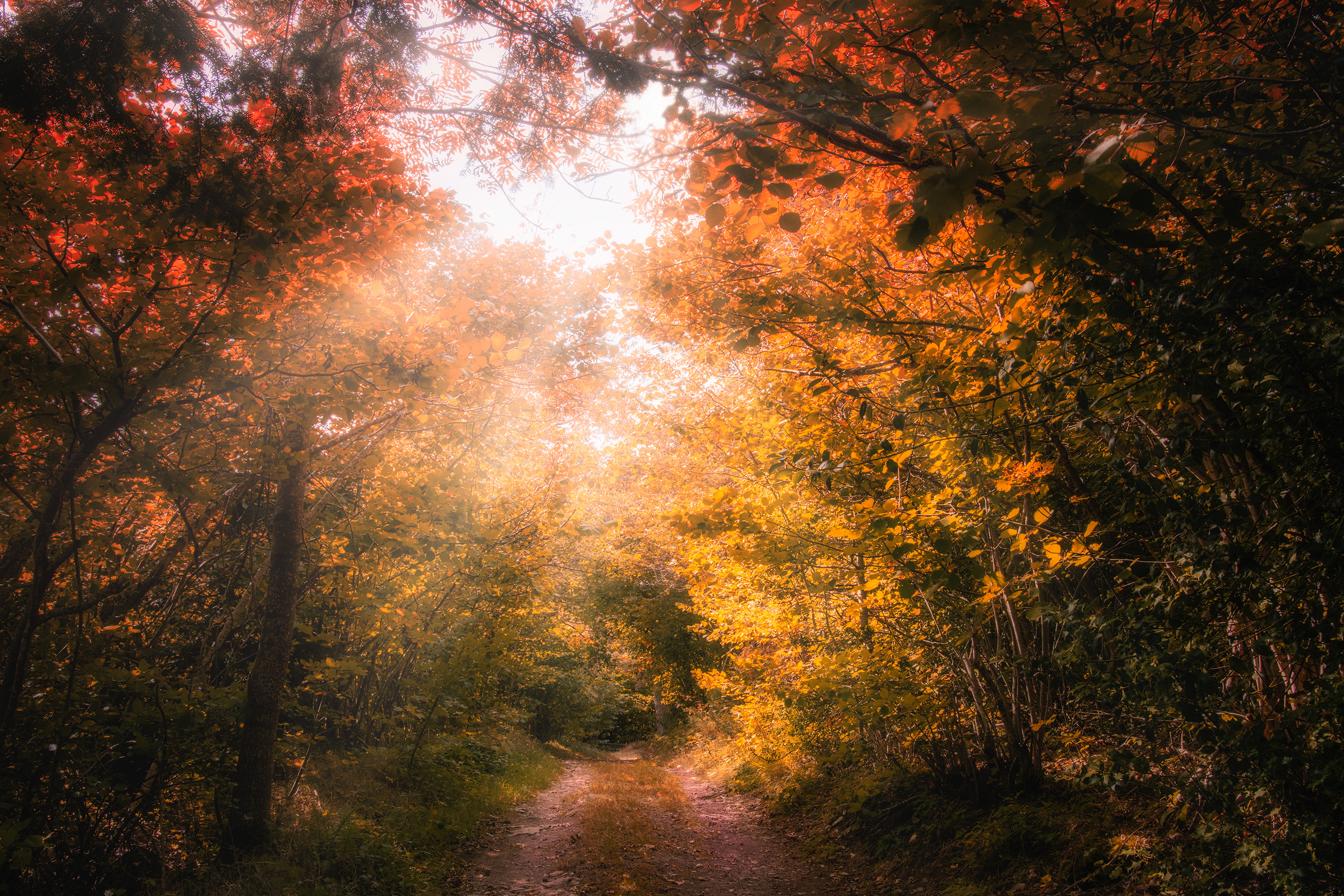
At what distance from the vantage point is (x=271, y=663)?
16.3 feet

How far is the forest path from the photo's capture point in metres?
5.19

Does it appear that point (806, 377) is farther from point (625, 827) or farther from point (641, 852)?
point (625, 827)

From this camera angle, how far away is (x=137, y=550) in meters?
4.91

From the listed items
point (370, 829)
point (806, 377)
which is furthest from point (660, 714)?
point (806, 377)

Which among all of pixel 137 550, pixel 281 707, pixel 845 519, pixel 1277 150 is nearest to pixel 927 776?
pixel 845 519

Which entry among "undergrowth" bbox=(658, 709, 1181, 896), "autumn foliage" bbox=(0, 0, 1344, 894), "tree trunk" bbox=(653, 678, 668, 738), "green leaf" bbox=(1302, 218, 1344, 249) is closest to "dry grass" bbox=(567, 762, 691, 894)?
"undergrowth" bbox=(658, 709, 1181, 896)

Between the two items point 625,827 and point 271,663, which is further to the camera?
point 625,827

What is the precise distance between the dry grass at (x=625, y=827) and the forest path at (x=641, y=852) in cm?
2

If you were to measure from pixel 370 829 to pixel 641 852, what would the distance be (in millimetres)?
2767

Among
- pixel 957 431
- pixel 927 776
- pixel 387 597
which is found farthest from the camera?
pixel 387 597

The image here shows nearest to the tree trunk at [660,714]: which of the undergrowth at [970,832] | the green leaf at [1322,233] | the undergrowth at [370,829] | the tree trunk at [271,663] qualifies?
the undergrowth at [370,829]

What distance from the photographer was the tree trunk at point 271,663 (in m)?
4.58

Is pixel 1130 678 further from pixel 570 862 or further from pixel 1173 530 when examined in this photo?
pixel 570 862

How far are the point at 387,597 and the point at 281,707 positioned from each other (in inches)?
62.5
